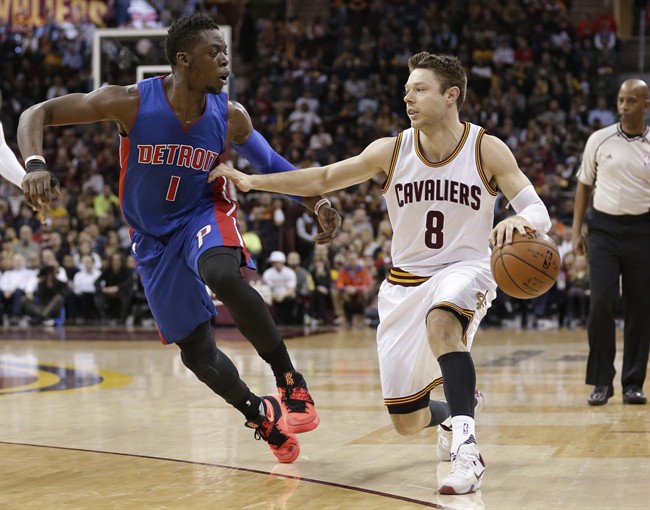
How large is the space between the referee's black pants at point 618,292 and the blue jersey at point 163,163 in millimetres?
3139

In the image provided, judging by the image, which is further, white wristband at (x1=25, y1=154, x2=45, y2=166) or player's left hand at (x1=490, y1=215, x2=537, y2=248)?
white wristband at (x1=25, y1=154, x2=45, y2=166)

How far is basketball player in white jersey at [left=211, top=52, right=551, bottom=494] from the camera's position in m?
5.03

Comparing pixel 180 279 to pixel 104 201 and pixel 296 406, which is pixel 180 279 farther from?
pixel 104 201

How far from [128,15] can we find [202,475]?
53.0ft

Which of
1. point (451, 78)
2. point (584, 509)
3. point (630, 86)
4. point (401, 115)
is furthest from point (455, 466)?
point (401, 115)

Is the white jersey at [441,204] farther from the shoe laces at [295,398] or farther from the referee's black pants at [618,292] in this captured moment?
the referee's black pants at [618,292]

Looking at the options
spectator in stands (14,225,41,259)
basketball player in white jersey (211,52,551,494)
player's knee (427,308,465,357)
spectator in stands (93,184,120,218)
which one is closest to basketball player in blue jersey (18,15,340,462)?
basketball player in white jersey (211,52,551,494)

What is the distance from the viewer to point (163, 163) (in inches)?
206

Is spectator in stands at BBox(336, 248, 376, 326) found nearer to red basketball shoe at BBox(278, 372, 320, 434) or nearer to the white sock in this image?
red basketball shoe at BBox(278, 372, 320, 434)

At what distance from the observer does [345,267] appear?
15859mm

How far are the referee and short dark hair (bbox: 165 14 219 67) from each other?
10.9 feet

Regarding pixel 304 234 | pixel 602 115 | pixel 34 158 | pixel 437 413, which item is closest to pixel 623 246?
pixel 437 413

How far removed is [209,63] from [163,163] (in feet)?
1.73

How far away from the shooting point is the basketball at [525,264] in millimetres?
4633
